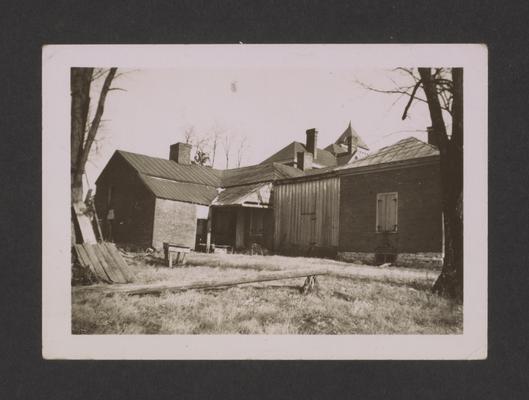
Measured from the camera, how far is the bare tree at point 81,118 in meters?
3.59

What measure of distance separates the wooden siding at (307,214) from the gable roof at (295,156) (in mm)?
481

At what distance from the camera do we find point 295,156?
5051 mm

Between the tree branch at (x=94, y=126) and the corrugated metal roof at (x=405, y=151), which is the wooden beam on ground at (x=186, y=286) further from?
the corrugated metal roof at (x=405, y=151)

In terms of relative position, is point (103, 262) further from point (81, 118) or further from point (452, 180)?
point (452, 180)

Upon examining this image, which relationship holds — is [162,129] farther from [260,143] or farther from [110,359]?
[110,359]

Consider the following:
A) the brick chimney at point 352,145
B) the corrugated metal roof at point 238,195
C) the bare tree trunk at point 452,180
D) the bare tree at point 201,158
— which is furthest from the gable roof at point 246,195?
the bare tree trunk at point 452,180

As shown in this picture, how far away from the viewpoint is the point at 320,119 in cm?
374

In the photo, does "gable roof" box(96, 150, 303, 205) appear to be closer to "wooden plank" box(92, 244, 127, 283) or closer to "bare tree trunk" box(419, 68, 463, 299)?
"wooden plank" box(92, 244, 127, 283)

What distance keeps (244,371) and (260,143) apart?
1966mm

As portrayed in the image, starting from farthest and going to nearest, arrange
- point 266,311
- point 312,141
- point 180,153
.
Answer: point 180,153
point 312,141
point 266,311

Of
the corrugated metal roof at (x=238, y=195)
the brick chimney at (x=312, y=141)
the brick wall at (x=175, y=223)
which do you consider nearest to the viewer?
the brick chimney at (x=312, y=141)

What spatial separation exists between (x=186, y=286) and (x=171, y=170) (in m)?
1.56

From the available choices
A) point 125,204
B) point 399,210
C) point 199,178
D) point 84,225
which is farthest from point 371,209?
point 84,225

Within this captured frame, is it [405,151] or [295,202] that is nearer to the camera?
[405,151]
